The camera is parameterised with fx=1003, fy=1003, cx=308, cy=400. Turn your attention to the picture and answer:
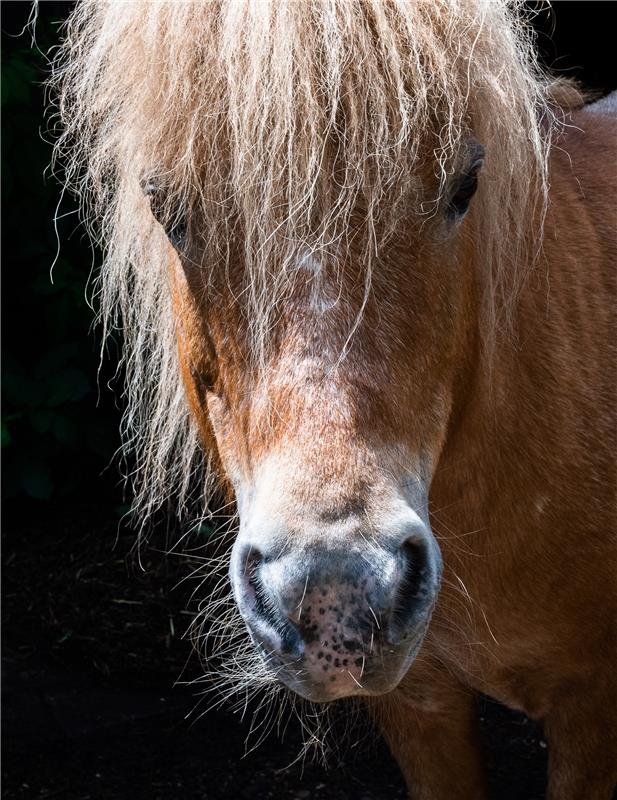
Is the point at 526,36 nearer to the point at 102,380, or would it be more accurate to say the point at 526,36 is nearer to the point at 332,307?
the point at 332,307

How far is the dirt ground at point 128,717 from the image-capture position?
121 inches

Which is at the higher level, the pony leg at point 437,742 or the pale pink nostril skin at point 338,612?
the pale pink nostril skin at point 338,612

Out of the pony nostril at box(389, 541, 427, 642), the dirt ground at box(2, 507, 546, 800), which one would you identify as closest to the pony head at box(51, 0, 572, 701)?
the pony nostril at box(389, 541, 427, 642)

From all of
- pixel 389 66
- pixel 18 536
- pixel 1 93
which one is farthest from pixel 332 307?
pixel 18 536

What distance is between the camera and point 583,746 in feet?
7.20

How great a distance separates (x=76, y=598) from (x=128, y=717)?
623 millimetres

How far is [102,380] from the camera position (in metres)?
3.90

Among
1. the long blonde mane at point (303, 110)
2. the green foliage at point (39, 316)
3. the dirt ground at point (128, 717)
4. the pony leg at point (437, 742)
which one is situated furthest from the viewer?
the green foliage at point (39, 316)

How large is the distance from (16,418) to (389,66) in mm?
2326

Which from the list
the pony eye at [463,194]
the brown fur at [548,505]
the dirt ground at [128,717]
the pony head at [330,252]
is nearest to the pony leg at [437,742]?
the brown fur at [548,505]

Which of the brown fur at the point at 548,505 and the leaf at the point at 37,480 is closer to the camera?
the brown fur at the point at 548,505

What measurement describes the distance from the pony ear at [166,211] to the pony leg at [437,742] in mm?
1229

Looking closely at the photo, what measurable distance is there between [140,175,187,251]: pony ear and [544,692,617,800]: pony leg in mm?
1298

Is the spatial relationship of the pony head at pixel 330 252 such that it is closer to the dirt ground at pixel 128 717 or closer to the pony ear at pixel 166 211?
the pony ear at pixel 166 211
